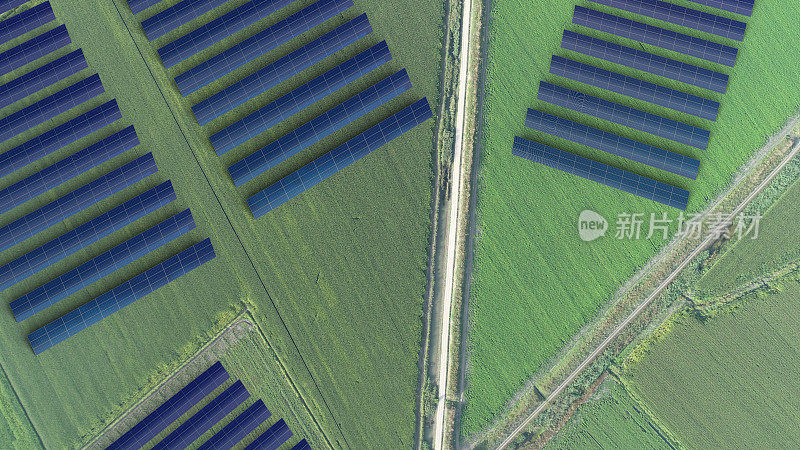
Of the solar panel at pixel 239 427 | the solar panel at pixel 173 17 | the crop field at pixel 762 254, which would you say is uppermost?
the solar panel at pixel 173 17

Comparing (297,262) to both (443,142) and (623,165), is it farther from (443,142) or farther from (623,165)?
(623,165)

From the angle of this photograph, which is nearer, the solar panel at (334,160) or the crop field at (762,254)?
the solar panel at (334,160)

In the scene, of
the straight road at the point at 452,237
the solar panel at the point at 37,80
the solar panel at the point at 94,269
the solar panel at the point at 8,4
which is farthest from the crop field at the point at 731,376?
the solar panel at the point at 8,4

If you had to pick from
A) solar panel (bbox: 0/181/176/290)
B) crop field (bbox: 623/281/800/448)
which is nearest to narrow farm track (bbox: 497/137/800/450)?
crop field (bbox: 623/281/800/448)

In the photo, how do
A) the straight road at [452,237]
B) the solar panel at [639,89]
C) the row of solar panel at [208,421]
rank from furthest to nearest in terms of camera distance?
1. the straight road at [452,237]
2. the solar panel at [639,89]
3. the row of solar panel at [208,421]

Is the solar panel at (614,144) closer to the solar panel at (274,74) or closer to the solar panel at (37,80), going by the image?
the solar panel at (274,74)

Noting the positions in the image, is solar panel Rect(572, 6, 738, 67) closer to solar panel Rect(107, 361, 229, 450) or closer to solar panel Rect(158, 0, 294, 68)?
solar panel Rect(158, 0, 294, 68)
